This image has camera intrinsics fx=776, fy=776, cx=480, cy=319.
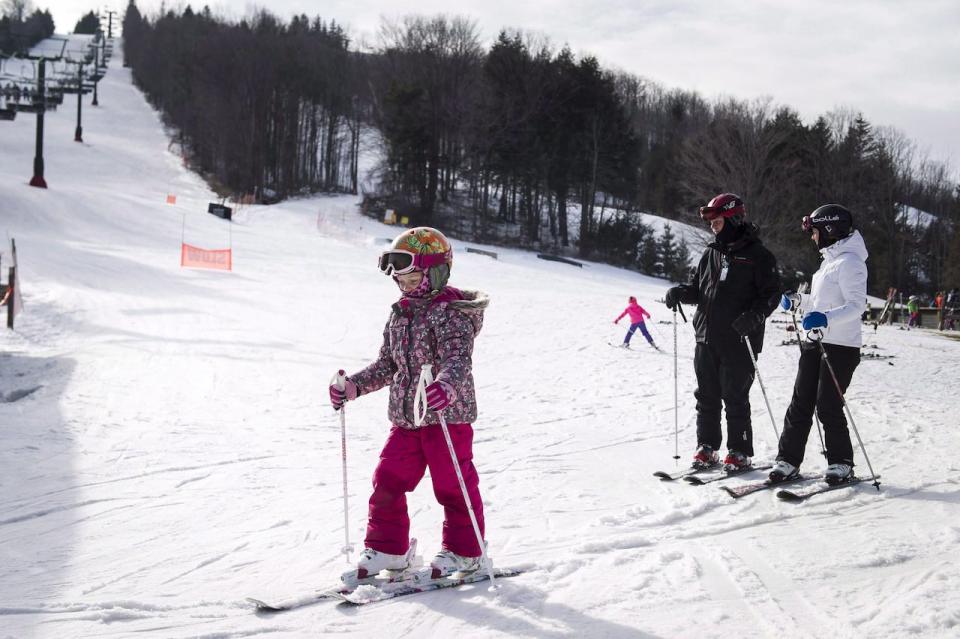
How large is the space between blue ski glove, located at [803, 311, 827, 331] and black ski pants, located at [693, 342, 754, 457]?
2.06 ft

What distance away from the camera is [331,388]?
378cm

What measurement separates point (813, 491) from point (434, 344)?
9.93 ft

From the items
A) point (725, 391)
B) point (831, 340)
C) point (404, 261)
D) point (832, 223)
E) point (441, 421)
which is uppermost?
point (832, 223)

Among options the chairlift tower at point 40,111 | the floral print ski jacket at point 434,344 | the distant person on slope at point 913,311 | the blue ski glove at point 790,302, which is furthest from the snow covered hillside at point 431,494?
the chairlift tower at point 40,111

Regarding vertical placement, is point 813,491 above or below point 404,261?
below

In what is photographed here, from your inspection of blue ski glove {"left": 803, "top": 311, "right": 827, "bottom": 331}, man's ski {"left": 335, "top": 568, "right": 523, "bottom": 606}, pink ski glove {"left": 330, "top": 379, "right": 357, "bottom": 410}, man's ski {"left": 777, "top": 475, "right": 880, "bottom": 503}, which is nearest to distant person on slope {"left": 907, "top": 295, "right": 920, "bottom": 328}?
man's ski {"left": 777, "top": 475, "right": 880, "bottom": 503}

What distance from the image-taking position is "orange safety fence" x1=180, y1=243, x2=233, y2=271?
2103 centimetres

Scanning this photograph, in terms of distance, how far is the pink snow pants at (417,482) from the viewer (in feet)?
12.0

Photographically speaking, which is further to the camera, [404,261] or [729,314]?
[729,314]

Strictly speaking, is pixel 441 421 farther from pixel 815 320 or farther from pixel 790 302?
pixel 790 302

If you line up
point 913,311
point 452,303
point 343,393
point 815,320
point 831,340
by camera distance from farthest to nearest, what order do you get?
point 913,311, point 831,340, point 815,320, point 343,393, point 452,303

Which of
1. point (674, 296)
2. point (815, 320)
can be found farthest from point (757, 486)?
point (674, 296)

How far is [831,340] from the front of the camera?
5.22m

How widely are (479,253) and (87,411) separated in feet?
81.4
